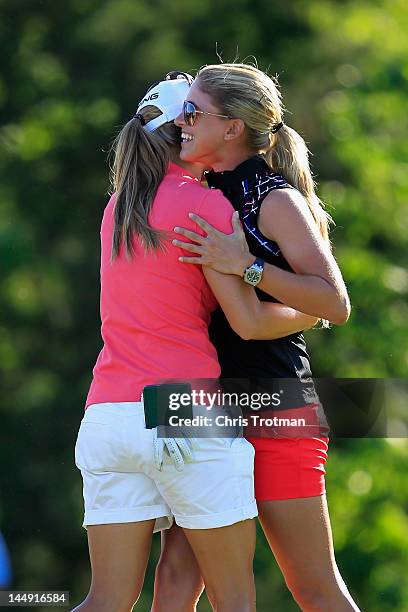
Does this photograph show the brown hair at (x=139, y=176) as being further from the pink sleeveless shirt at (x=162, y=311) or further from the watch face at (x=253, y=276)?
the watch face at (x=253, y=276)

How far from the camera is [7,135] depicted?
30.3 feet

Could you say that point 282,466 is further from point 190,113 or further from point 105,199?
point 105,199

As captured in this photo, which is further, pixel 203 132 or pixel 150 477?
pixel 203 132

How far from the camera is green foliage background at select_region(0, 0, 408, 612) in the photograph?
8.30m

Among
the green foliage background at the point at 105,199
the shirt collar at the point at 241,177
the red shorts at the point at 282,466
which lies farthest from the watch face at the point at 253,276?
the green foliage background at the point at 105,199

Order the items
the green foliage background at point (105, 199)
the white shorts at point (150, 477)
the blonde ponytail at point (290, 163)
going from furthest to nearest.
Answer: the green foliage background at point (105, 199) → the blonde ponytail at point (290, 163) → the white shorts at point (150, 477)

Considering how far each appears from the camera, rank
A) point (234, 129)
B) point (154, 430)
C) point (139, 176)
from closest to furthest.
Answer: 1. point (154, 430)
2. point (139, 176)
3. point (234, 129)

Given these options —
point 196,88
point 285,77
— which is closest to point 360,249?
point 285,77

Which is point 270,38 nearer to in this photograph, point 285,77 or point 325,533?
point 285,77

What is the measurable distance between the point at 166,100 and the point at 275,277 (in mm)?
541

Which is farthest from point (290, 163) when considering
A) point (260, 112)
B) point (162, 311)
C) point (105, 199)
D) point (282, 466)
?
point (105, 199)

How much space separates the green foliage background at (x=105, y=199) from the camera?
8297mm

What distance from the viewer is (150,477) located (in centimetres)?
282

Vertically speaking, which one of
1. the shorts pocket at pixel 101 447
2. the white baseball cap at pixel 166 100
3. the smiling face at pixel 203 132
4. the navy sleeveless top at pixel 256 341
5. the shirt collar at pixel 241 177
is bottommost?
the shorts pocket at pixel 101 447
